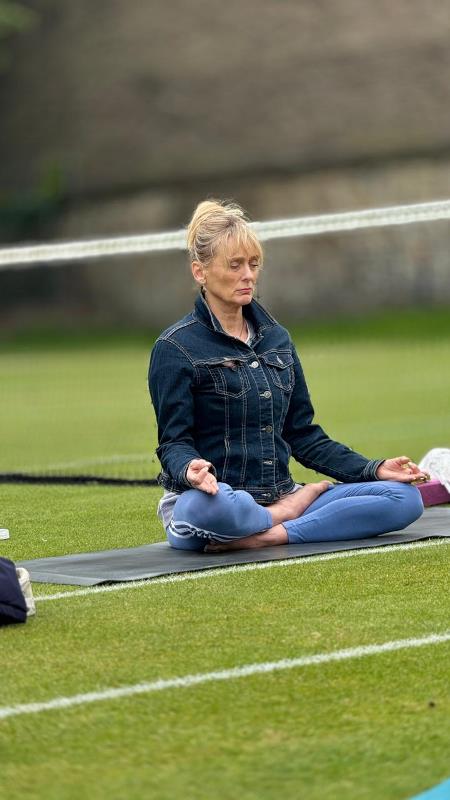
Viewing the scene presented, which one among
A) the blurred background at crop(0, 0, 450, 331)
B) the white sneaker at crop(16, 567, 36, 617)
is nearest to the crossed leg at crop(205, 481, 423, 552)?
the white sneaker at crop(16, 567, 36, 617)

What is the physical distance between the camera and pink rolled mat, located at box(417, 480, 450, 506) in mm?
7824

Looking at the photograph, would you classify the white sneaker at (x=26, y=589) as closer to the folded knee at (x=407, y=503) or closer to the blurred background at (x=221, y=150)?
the folded knee at (x=407, y=503)

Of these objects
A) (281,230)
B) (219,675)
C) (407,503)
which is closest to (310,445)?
(407,503)

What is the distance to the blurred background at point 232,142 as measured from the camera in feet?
108

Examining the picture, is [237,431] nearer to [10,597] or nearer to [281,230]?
[10,597]

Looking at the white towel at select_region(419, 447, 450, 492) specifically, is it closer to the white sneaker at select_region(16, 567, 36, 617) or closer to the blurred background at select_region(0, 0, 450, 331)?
the white sneaker at select_region(16, 567, 36, 617)

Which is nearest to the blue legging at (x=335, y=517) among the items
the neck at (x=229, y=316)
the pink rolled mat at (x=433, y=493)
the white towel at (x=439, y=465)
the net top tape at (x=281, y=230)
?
the neck at (x=229, y=316)

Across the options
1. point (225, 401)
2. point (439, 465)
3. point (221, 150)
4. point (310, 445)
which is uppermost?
point (221, 150)

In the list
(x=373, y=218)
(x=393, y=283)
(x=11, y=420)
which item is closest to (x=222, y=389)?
(x=373, y=218)

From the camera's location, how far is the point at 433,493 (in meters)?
7.86

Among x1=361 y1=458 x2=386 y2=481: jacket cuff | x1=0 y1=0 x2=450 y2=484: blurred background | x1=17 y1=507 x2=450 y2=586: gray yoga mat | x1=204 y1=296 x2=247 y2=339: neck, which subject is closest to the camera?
x1=17 y1=507 x2=450 y2=586: gray yoga mat

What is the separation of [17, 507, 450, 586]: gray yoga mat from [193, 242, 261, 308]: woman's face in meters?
1.03

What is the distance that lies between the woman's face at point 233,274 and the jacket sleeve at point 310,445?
0.50 metres

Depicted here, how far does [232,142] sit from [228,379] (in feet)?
94.7
